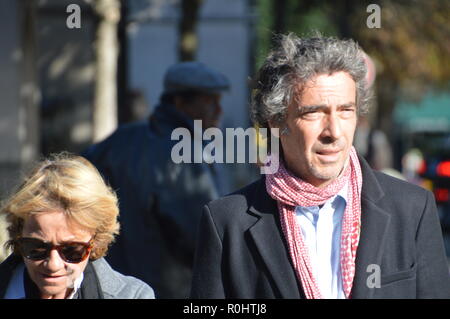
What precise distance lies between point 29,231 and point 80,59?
31.1ft

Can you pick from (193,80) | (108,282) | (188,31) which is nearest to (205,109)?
(193,80)

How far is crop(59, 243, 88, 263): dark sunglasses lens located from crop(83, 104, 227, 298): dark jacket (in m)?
1.77

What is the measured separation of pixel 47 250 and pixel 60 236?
0.06 meters

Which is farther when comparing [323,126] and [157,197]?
[157,197]

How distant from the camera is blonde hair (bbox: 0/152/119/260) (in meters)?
3.31

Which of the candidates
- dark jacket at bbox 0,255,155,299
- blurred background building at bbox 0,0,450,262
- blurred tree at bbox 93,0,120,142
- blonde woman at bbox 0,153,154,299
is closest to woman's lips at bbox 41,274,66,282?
blonde woman at bbox 0,153,154,299

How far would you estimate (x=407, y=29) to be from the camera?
62.0 feet

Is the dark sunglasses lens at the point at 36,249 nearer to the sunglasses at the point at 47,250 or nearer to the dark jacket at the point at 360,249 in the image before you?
the sunglasses at the point at 47,250

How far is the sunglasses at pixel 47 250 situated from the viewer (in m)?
3.28

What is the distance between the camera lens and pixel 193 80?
5.67 meters

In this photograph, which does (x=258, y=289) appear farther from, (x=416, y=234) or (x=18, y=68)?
(x=18, y=68)

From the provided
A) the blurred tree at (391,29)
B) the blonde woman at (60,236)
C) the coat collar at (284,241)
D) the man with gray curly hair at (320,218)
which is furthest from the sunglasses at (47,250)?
the blurred tree at (391,29)

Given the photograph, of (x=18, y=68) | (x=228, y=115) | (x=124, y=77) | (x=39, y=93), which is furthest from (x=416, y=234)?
(x=228, y=115)

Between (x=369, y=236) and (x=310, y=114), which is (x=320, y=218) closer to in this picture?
(x=369, y=236)
